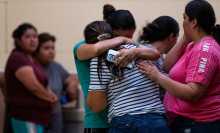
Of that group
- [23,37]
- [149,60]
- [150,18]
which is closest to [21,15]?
[23,37]

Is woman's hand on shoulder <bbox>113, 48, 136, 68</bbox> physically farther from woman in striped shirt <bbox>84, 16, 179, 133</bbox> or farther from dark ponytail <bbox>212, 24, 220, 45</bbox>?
dark ponytail <bbox>212, 24, 220, 45</bbox>

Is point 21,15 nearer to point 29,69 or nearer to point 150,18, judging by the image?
point 29,69

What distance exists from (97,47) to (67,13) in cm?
167

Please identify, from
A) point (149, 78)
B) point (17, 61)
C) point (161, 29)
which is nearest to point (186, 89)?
point (149, 78)

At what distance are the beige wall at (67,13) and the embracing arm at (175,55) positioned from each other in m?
1.24

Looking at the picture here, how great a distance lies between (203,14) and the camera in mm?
1447

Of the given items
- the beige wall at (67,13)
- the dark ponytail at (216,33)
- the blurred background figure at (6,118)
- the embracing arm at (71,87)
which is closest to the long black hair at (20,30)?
the beige wall at (67,13)

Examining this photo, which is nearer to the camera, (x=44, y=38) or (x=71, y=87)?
(x=71, y=87)

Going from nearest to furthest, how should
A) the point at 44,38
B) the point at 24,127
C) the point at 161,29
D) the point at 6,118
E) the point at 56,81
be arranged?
1. the point at 161,29
2. the point at 24,127
3. the point at 6,118
4. the point at 56,81
5. the point at 44,38

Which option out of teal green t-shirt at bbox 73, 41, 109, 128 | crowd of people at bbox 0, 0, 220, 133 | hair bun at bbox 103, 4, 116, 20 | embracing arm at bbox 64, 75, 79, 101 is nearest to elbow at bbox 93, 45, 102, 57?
crowd of people at bbox 0, 0, 220, 133

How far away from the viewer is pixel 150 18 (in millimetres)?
2910

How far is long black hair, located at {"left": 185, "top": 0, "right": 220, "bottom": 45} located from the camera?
145 centimetres

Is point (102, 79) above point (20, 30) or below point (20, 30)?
below

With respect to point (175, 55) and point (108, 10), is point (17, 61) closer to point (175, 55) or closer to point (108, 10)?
point (108, 10)
